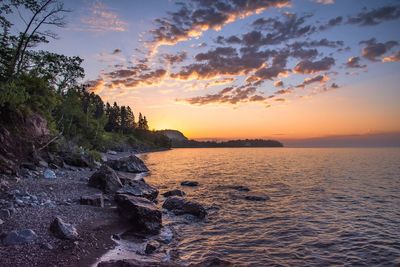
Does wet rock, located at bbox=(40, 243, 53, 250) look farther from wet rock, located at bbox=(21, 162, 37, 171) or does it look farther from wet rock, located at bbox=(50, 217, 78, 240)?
wet rock, located at bbox=(21, 162, 37, 171)

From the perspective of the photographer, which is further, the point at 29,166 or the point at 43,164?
the point at 43,164

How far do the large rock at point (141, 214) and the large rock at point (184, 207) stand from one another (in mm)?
4230

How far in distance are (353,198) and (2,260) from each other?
28.4 metres

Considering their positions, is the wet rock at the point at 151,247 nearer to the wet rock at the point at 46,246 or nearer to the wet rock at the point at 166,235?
the wet rock at the point at 166,235

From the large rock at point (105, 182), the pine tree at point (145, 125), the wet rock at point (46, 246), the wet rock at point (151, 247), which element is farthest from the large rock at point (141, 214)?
the pine tree at point (145, 125)

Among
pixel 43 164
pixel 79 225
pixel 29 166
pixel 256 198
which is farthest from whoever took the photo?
Answer: pixel 43 164

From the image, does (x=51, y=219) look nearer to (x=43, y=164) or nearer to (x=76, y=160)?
(x=43, y=164)

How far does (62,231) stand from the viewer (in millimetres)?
12359

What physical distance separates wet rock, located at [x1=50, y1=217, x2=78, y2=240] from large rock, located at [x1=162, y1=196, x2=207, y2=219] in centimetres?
953

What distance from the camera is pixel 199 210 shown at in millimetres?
21109

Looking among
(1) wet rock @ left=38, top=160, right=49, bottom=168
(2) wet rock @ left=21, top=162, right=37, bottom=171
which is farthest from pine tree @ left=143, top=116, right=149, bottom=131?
(2) wet rock @ left=21, top=162, right=37, bottom=171

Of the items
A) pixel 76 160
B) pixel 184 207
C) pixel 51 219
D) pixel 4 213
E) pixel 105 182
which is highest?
pixel 76 160

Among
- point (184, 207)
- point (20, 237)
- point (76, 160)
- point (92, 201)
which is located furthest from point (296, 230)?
point (76, 160)

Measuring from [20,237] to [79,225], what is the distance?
335 centimetres
